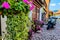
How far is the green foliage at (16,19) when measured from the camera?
370cm

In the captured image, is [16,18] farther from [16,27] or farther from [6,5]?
[6,5]

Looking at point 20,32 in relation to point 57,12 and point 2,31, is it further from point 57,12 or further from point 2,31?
point 57,12

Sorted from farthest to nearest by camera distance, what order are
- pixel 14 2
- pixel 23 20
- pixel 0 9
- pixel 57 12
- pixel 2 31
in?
pixel 57 12, pixel 2 31, pixel 23 20, pixel 14 2, pixel 0 9

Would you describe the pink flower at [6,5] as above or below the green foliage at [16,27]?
above

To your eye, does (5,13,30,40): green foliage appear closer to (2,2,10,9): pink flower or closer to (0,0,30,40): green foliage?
(0,0,30,40): green foliage

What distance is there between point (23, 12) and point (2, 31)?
47.3 inches

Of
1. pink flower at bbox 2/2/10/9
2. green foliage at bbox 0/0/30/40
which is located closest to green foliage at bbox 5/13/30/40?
green foliage at bbox 0/0/30/40

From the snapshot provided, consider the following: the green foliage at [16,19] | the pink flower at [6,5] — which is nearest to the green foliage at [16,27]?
the green foliage at [16,19]

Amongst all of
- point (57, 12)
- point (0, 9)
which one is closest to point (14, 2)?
point (0, 9)

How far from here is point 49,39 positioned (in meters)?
8.64

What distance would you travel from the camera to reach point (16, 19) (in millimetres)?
4035

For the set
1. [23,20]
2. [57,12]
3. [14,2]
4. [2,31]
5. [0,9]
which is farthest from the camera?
[57,12]

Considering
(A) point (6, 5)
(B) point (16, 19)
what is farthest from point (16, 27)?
(A) point (6, 5)

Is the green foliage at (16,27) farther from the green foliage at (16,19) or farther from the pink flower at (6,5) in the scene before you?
Answer: the pink flower at (6,5)
